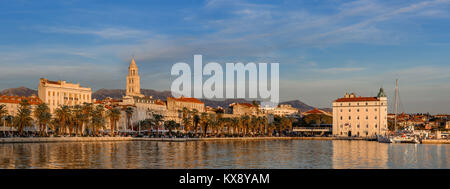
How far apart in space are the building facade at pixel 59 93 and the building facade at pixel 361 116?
8301 centimetres

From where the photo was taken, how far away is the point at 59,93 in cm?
13875

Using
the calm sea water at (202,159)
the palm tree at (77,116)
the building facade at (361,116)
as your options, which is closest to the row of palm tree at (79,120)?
the palm tree at (77,116)

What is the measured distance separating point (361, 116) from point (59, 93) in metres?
94.5

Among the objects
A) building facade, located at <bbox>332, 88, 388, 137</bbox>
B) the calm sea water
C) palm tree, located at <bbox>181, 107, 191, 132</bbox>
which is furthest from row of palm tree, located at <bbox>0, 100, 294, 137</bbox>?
the calm sea water

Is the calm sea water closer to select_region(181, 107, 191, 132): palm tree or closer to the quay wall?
the quay wall

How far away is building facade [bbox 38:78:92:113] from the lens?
442 feet

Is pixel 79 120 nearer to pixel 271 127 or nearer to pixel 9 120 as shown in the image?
pixel 9 120

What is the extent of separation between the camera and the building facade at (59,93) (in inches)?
5300

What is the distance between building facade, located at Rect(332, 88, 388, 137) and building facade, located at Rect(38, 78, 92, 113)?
83010 millimetres

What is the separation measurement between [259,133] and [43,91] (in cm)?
7371

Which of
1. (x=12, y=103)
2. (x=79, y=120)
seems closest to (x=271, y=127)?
(x=79, y=120)

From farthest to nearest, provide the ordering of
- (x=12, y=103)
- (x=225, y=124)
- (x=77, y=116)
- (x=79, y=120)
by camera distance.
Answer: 1. (x=225, y=124)
2. (x=12, y=103)
3. (x=79, y=120)
4. (x=77, y=116)
